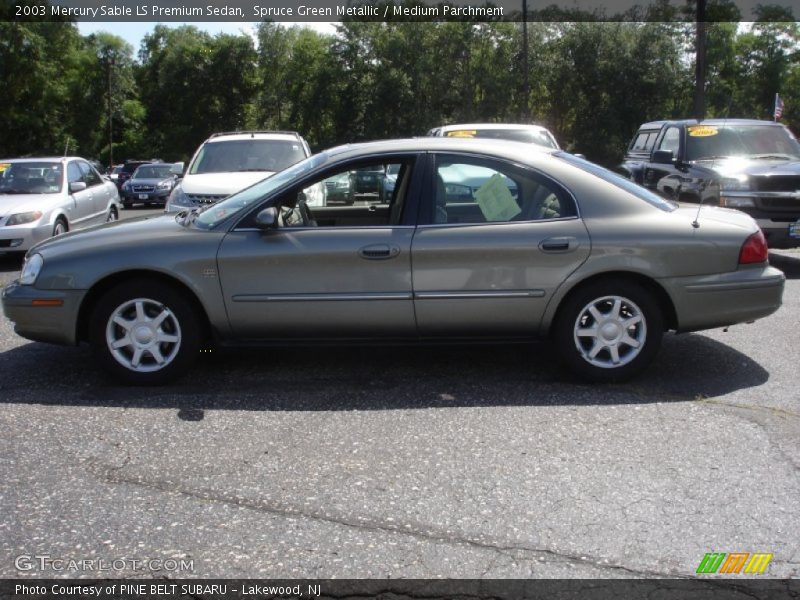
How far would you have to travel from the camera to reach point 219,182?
11.3 meters

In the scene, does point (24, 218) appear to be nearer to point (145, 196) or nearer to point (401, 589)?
point (401, 589)

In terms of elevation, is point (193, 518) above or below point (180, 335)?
below

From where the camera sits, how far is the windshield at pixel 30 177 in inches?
492

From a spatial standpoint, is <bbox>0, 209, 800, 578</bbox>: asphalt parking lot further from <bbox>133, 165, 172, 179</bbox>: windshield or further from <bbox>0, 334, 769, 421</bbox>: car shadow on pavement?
<bbox>133, 165, 172, 179</bbox>: windshield

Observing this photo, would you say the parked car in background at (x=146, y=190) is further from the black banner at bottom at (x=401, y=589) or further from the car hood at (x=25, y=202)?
the black banner at bottom at (x=401, y=589)

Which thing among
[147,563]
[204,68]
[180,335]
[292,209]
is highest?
[204,68]

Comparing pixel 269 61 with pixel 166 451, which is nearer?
pixel 166 451

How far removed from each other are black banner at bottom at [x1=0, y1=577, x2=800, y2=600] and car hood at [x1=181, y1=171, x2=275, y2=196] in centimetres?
806

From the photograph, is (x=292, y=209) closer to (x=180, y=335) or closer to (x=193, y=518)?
(x=180, y=335)

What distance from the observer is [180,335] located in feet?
17.9

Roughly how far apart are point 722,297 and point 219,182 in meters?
7.52

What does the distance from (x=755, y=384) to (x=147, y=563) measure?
13.0ft

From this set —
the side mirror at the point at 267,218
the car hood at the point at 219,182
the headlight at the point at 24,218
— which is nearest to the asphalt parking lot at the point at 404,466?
the side mirror at the point at 267,218

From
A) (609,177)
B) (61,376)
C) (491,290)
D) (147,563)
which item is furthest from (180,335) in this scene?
(609,177)
